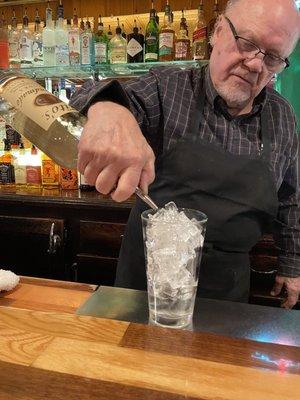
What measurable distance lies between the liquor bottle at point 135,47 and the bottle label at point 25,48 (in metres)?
0.63

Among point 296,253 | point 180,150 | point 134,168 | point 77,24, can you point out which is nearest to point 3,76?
point 134,168

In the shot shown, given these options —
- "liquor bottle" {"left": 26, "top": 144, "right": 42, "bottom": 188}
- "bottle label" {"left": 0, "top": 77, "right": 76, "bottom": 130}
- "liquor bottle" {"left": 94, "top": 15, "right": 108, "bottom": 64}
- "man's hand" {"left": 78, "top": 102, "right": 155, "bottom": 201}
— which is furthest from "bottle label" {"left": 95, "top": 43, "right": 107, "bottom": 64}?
"man's hand" {"left": 78, "top": 102, "right": 155, "bottom": 201}

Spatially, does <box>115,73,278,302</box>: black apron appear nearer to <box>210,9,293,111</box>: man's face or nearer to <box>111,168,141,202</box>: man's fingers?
<box>210,9,293,111</box>: man's face

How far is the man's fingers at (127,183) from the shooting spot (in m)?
0.62

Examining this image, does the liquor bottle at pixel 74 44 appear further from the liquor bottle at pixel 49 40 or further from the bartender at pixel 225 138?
the bartender at pixel 225 138

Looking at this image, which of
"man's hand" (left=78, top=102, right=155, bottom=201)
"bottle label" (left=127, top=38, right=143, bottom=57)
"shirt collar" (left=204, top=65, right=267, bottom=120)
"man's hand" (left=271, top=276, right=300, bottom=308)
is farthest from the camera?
"bottle label" (left=127, top=38, right=143, bottom=57)

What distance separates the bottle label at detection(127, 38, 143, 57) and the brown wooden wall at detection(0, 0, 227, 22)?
0.93ft

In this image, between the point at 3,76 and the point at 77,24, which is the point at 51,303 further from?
the point at 77,24

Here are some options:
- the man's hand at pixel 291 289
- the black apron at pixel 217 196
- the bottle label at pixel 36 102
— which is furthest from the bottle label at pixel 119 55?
the bottle label at pixel 36 102

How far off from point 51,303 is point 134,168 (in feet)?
1.21

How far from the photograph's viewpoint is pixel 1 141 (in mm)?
2598

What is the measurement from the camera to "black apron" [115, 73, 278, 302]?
1.19 meters

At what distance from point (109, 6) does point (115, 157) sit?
7.29 ft

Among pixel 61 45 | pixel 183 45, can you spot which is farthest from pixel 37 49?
pixel 183 45
